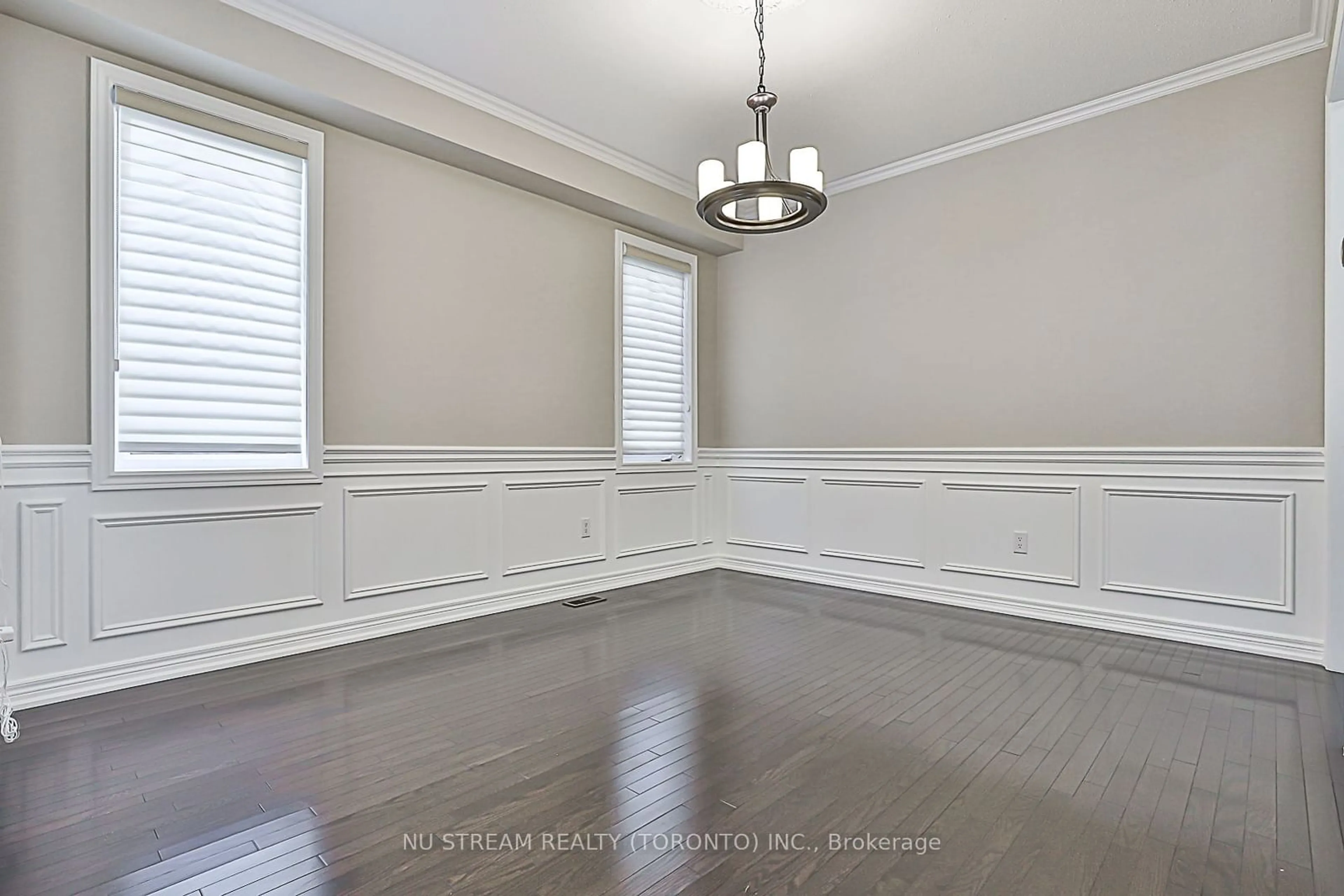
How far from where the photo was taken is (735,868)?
5.48 feet

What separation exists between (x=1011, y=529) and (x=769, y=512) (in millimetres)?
1805

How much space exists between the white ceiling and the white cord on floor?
107 inches

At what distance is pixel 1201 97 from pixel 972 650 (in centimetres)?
309

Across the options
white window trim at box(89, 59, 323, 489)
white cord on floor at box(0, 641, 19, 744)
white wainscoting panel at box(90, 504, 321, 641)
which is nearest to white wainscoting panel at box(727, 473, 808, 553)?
white wainscoting panel at box(90, 504, 321, 641)

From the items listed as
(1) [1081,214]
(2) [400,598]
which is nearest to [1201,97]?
(1) [1081,214]

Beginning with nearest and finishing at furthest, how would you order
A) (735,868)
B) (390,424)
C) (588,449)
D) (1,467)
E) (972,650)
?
(735,868)
(1,467)
(972,650)
(390,424)
(588,449)

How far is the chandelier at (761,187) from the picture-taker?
114 inches

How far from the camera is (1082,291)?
399 cm

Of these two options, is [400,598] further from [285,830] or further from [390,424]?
[285,830]

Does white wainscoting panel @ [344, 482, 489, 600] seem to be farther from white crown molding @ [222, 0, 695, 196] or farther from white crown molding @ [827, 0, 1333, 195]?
white crown molding @ [827, 0, 1333, 195]

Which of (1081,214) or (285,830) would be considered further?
(1081,214)

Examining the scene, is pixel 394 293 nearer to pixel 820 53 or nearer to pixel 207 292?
pixel 207 292

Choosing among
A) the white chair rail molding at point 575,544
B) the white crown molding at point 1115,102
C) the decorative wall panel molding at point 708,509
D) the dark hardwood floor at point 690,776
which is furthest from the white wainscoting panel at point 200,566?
the white crown molding at point 1115,102

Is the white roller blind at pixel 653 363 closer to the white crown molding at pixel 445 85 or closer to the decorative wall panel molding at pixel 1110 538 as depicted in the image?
the white crown molding at pixel 445 85
